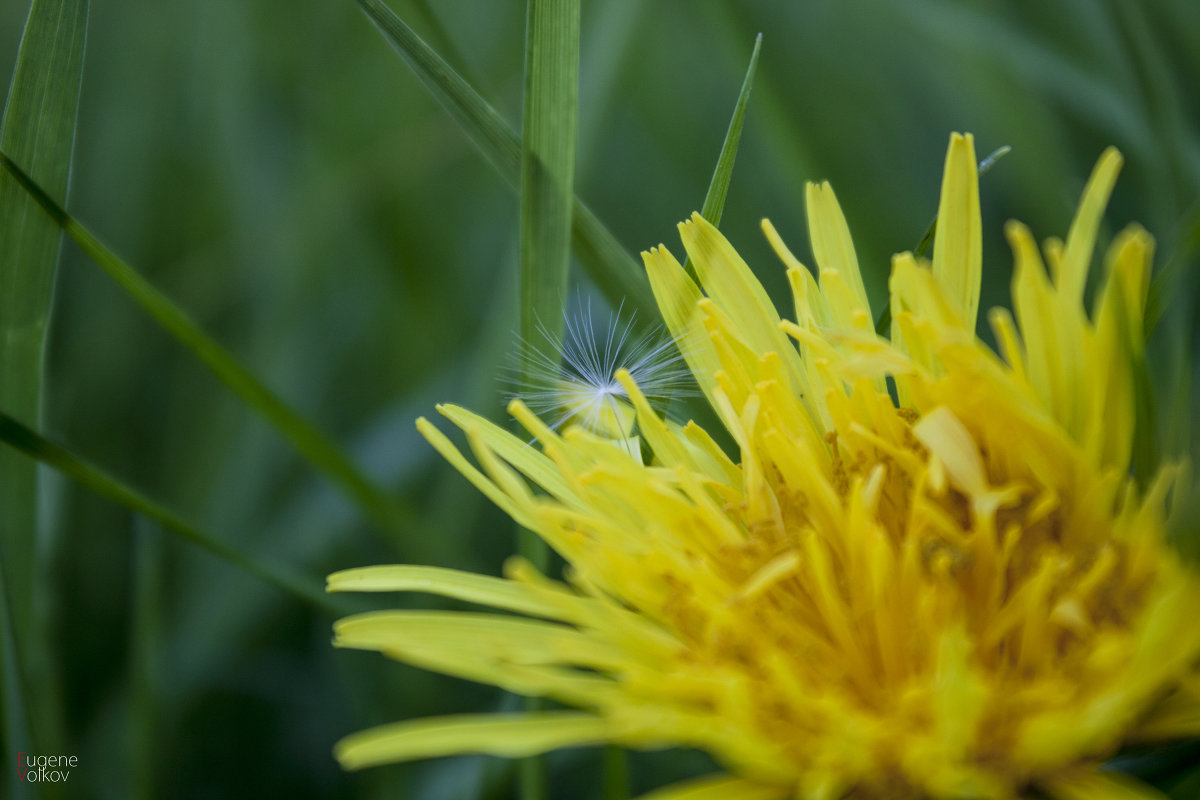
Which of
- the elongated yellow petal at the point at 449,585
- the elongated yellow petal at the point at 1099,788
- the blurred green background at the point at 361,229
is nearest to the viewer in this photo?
the elongated yellow petal at the point at 1099,788

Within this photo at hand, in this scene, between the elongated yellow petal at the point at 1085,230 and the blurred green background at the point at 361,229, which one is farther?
the blurred green background at the point at 361,229

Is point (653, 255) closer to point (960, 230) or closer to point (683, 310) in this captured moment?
point (683, 310)

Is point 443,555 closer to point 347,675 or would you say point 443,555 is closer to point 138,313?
point 347,675

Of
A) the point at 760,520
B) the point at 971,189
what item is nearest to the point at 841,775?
the point at 760,520

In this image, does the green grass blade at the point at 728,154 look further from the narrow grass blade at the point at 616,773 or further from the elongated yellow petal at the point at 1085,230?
the narrow grass blade at the point at 616,773

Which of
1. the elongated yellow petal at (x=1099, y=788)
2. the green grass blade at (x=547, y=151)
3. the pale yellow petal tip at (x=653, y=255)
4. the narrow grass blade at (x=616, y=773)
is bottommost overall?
the elongated yellow petal at (x=1099, y=788)

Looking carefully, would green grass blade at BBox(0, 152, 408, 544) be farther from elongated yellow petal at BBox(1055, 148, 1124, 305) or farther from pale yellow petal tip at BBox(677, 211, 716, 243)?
elongated yellow petal at BBox(1055, 148, 1124, 305)

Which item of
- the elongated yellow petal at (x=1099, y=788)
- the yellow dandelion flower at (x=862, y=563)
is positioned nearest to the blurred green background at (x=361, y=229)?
the yellow dandelion flower at (x=862, y=563)

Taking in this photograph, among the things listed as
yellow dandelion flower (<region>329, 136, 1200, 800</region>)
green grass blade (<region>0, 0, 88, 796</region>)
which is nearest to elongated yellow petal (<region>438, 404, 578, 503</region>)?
yellow dandelion flower (<region>329, 136, 1200, 800</region>)
